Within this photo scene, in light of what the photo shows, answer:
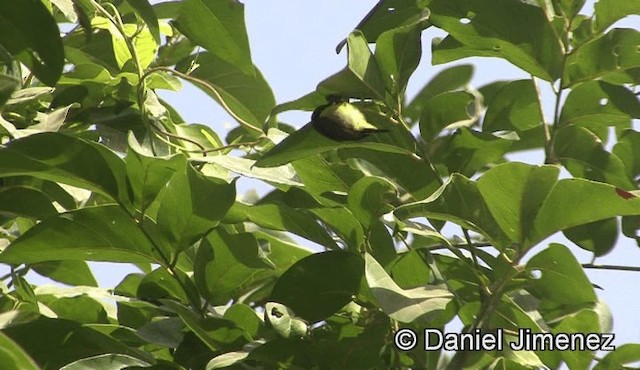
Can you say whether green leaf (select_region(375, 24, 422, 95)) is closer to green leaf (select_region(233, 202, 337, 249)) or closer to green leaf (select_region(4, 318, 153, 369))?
green leaf (select_region(233, 202, 337, 249))

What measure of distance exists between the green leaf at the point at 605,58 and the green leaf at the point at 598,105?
14mm

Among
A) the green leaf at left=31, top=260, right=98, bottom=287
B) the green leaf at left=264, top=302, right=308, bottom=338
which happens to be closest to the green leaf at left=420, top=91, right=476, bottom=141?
the green leaf at left=264, top=302, right=308, bottom=338

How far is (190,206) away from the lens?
961 mm

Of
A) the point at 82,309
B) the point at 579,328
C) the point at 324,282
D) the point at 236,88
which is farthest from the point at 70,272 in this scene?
the point at 579,328

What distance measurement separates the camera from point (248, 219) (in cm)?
106

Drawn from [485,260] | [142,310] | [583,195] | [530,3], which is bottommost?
[142,310]

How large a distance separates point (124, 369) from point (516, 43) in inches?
17.9

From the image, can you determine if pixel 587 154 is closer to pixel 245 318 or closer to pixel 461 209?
pixel 461 209

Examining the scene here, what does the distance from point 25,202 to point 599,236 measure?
58 cm

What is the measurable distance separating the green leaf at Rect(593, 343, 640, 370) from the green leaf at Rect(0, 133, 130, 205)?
0.46 metres

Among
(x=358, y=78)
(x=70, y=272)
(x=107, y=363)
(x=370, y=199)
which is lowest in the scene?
(x=70, y=272)

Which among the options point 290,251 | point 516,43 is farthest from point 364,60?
point 290,251

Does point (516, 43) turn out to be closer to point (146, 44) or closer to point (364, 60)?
point (364, 60)

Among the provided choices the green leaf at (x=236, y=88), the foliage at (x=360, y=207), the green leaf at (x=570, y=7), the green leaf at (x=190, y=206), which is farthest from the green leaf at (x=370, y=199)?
the green leaf at (x=236, y=88)
